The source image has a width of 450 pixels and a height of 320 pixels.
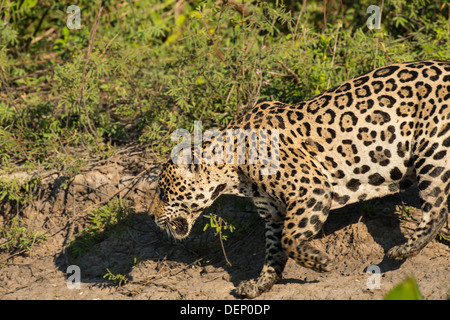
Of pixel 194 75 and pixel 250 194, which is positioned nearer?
pixel 250 194

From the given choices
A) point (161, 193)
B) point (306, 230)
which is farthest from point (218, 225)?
point (306, 230)

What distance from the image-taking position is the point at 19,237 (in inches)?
293

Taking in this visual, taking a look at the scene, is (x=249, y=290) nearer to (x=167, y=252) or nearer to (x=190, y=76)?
(x=167, y=252)

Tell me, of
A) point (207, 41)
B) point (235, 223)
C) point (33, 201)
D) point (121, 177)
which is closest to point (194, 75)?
point (207, 41)

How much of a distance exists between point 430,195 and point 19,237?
469cm

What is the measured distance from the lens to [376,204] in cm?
682

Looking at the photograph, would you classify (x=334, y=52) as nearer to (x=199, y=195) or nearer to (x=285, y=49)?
(x=285, y=49)

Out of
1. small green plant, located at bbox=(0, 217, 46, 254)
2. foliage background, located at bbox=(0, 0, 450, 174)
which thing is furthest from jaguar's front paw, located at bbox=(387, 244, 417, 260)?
small green plant, located at bbox=(0, 217, 46, 254)

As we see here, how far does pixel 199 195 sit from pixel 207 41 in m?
2.78

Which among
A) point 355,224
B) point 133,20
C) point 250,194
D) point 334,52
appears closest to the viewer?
point 250,194

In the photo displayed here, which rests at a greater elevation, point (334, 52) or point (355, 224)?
point (334, 52)

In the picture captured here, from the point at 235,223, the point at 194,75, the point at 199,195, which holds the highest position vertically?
the point at 194,75

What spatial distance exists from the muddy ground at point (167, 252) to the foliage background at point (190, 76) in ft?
1.35

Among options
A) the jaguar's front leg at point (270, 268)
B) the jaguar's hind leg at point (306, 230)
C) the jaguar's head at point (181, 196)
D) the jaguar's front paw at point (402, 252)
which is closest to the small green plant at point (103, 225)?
the jaguar's head at point (181, 196)
